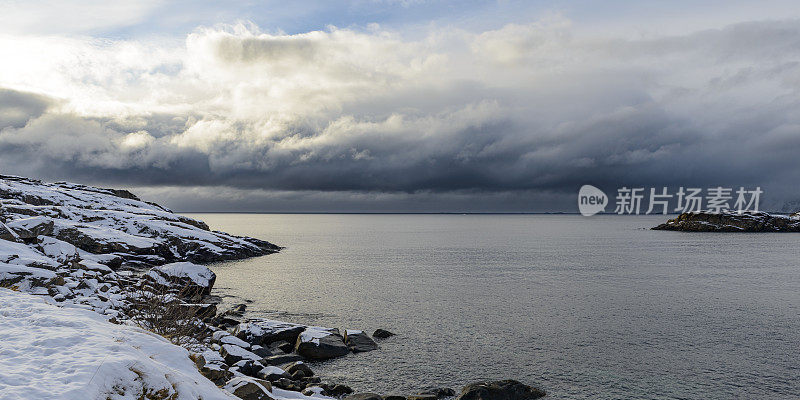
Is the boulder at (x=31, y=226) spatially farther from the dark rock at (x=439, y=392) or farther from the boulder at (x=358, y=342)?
the dark rock at (x=439, y=392)

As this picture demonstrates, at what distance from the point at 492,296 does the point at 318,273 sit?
2991 cm

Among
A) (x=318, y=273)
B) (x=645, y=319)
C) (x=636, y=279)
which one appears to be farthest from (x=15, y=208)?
(x=636, y=279)

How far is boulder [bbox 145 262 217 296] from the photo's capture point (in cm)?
3734

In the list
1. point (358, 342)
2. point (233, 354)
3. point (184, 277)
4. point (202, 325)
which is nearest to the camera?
point (233, 354)

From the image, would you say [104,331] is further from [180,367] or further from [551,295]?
[551,295]

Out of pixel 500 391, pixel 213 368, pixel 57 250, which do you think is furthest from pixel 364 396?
pixel 57 250

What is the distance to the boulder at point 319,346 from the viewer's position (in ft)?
89.7

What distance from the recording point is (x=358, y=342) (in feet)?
96.0

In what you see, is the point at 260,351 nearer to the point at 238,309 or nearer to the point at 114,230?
the point at 238,309

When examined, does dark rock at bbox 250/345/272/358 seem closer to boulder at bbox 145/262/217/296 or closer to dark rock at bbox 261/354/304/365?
dark rock at bbox 261/354/304/365

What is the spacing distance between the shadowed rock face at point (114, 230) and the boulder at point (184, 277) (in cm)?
1710

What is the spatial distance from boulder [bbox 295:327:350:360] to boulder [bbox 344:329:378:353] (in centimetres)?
53

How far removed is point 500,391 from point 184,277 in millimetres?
31594

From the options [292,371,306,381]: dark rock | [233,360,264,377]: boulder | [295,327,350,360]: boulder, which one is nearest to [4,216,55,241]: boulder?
[295,327,350,360]: boulder
